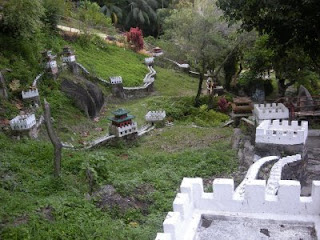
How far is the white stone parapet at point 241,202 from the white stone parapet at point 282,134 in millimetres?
7005

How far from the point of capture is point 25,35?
2147cm

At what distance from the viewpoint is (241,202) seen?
575 centimetres

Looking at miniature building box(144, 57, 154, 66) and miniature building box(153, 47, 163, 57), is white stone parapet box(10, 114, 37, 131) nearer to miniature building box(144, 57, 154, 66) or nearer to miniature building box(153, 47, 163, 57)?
miniature building box(144, 57, 154, 66)

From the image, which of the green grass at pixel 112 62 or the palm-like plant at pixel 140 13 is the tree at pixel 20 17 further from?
the palm-like plant at pixel 140 13

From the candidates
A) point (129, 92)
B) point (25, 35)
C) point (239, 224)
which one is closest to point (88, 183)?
point (239, 224)

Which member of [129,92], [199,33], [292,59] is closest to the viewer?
[292,59]

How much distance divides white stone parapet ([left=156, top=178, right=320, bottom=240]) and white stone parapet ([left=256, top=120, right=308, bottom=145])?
7.01 m

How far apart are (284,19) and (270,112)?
3.55 meters

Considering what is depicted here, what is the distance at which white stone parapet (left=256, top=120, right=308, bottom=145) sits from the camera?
12266mm

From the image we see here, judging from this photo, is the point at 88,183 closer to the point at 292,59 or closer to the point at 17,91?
the point at 17,91

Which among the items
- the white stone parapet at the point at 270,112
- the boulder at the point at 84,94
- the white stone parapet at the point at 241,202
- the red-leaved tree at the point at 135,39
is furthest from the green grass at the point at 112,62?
the white stone parapet at the point at 241,202

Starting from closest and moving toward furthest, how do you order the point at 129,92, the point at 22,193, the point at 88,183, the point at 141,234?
the point at 141,234 < the point at 22,193 < the point at 88,183 < the point at 129,92

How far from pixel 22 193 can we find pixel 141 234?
3.52 m

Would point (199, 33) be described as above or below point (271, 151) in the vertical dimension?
above
